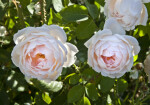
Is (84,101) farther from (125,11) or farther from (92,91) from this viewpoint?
(125,11)

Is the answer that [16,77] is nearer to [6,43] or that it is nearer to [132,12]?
[6,43]

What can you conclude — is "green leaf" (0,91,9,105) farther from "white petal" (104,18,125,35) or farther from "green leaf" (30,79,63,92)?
"white petal" (104,18,125,35)

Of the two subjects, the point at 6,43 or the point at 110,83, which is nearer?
the point at 110,83

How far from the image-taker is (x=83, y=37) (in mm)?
947

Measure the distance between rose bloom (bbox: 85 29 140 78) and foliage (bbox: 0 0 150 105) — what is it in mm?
122

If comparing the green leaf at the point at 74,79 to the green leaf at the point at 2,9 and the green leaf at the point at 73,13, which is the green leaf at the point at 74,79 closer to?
the green leaf at the point at 73,13

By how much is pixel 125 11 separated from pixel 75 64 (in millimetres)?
422

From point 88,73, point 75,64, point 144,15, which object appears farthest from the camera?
point 75,64

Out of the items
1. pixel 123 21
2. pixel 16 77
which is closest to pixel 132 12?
pixel 123 21

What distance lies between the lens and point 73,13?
0.97m

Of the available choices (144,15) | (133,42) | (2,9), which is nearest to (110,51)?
(133,42)

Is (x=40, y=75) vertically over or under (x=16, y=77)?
over

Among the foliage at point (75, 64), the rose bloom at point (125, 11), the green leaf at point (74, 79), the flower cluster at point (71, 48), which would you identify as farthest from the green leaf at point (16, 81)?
the rose bloom at point (125, 11)

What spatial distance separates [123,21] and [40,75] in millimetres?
336
